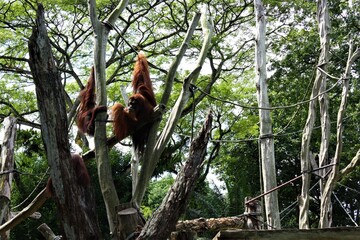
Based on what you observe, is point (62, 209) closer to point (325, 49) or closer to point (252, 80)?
point (325, 49)

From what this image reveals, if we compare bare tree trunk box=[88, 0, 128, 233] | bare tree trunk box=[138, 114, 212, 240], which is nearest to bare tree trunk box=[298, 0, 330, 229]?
bare tree trunk box=[88, 0, 128, 233]

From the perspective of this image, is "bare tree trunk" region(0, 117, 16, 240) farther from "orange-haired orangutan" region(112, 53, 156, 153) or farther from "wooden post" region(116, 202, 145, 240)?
"wooden post" region(116, 202, 145, 240)

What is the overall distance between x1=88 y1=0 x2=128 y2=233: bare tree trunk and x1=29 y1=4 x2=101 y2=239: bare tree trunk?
1.09m

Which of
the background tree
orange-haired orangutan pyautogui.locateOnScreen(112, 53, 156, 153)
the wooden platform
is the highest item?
the background tree

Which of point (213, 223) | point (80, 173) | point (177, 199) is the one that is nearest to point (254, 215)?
point (213, 223)

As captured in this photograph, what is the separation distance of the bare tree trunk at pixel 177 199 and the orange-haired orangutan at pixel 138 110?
2.28 meters

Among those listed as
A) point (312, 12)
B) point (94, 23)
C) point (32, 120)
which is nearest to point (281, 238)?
point (94, 23)

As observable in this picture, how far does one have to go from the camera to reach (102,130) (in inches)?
169

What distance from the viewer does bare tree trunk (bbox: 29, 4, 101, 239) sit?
2760mm

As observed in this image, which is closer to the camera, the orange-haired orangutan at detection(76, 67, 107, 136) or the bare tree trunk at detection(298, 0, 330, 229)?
the orange-haired orangutan at detection(76, 67, 107, 136)

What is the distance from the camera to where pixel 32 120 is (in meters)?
14.1

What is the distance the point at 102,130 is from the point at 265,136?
2830mm

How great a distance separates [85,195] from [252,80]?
11.1 m

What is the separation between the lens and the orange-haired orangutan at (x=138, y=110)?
5.32 m
